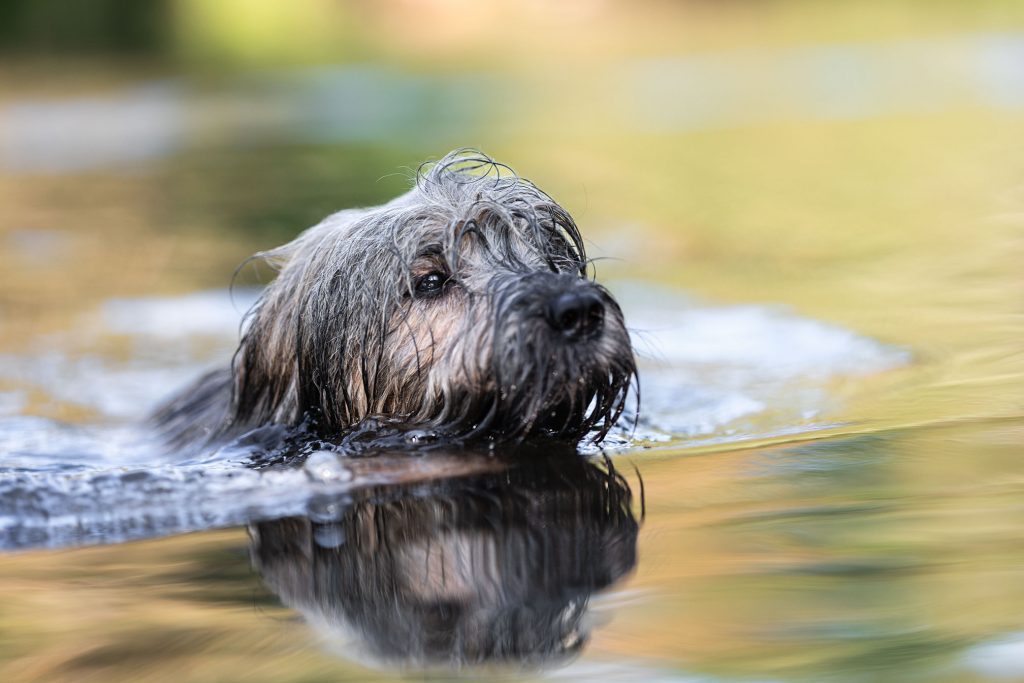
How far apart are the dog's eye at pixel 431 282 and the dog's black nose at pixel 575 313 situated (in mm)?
765

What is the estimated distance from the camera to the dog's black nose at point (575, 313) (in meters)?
5.17

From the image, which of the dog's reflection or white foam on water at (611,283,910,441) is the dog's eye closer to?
white foam on water at (611,283,910,441)

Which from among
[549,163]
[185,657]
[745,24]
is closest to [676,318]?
[185,657]

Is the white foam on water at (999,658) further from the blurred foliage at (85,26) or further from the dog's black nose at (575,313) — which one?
the blurred foliage at (85,26)

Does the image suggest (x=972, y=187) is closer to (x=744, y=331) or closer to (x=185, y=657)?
(x=744, y=331)

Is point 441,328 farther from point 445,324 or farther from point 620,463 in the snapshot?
point 620,463

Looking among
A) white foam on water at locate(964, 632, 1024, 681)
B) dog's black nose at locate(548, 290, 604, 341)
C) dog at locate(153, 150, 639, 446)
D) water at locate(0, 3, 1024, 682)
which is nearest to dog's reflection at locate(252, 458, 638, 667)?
water at locate(0, 3, 1024, 682)

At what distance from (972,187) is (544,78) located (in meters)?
16.9

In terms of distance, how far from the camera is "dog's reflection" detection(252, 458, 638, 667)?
3623mm

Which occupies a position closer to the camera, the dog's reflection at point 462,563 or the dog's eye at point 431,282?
the dog's reflection at point 462,563

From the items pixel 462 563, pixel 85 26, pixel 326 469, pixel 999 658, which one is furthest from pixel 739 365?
pixel 85 26

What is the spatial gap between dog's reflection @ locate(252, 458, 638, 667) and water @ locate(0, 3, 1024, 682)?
0.01 metres

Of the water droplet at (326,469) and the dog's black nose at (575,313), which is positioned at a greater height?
the dog's black nose at (575,313)

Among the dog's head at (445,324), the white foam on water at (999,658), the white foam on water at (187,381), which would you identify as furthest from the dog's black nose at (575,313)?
the white foam on water at (999,658)
